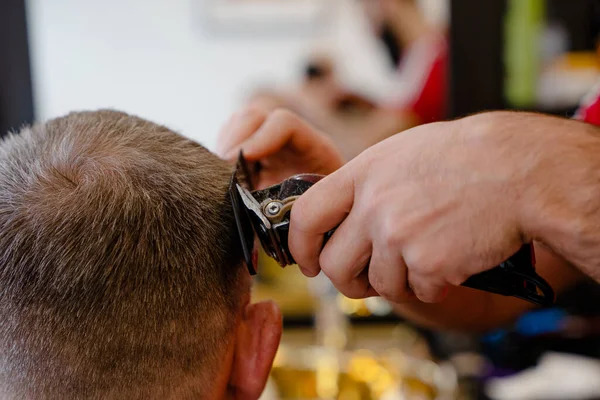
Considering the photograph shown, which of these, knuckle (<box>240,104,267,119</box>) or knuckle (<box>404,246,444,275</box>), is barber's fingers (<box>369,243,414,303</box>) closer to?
knuckle (<box>404,246,444,275</box>)

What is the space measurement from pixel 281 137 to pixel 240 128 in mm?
81

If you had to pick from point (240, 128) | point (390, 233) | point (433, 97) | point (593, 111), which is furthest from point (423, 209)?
point (433, 97)

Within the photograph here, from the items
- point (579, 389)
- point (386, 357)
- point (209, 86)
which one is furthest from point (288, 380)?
point (209, 86)

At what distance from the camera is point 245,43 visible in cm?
285

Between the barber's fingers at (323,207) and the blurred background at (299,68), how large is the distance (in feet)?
6.08

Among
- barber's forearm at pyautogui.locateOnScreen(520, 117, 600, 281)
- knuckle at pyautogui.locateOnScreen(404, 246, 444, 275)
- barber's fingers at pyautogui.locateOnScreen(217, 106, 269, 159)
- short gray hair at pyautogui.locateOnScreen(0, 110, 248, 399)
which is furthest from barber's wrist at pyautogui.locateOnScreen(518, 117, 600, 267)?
barber's fingers at pyautogui.locateOnScreen(217, 106, 269, 159)

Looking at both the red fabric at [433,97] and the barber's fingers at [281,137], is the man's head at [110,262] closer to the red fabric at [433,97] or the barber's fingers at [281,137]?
the barber's fingers at [281,137]

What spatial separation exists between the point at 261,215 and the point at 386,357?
1.77 meters

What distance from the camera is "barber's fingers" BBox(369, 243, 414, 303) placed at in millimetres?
748

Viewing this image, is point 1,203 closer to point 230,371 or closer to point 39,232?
point 39,232

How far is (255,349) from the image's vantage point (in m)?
0.95

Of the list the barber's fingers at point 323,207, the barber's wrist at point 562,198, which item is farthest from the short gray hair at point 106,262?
the barber's wrist at point 562,198

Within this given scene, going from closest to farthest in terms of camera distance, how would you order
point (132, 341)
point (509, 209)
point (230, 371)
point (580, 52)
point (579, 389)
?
point (509, 209)
point (132, 341)
point (230, 371)
point (579, 389)
point (580, 52)

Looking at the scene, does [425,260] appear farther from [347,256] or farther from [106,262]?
[106,262]
